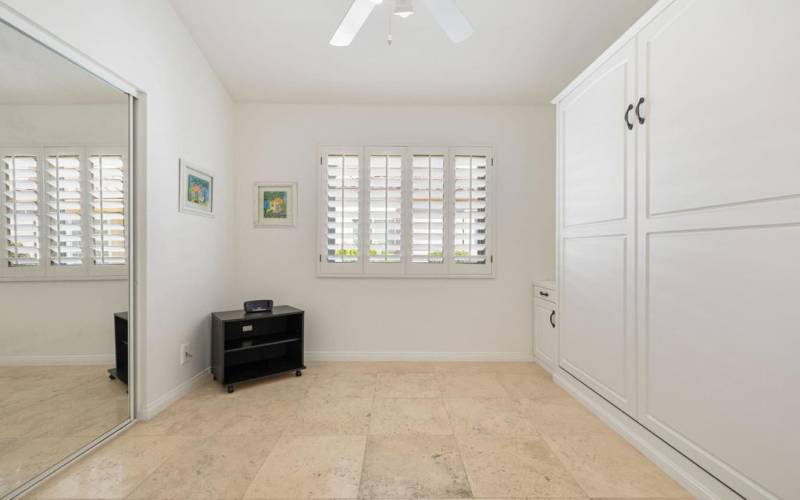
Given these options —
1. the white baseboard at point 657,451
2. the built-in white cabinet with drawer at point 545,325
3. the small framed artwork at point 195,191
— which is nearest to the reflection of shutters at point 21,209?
the small framed artwork at point 195,191

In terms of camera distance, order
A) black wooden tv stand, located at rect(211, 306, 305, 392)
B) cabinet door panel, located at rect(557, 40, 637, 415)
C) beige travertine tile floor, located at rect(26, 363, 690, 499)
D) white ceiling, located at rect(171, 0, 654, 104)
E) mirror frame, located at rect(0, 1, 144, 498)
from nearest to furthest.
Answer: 1. beige travertine tile floor, located at rect(26, 363, 690, 499)
2. mirror frame, located at rect(0, 1, 144, 498)
3. cabinet door panel, located at rect(557, 40, 637, 415)
4. white ceiling, located at rect(171, 0, 654, 104)
5. black wooden tv stand, located at rect(211, 306, 305, 392)

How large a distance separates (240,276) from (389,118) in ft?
6.88

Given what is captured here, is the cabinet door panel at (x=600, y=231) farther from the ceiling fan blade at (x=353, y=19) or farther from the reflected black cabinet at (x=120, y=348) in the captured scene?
the reflected black cabinet at (x=120, y=348)

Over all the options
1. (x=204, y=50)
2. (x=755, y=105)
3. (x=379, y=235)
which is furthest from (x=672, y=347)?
(x=204, y=50)

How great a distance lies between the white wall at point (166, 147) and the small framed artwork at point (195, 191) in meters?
0.06

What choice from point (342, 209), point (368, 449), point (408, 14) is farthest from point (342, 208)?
point (368, 449)

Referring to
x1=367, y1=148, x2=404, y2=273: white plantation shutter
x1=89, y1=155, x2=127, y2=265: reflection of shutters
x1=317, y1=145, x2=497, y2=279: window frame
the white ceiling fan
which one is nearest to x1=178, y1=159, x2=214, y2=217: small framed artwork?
x1=89, y1=155, x2=127, y2=265: reflection of shutters

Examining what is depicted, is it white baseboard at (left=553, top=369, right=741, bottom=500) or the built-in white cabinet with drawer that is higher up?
the built-in white cabinet with drawer

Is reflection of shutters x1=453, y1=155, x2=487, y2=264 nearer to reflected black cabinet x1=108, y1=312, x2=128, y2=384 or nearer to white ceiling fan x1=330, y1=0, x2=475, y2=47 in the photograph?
white ceiling fan x1=330, y1=0, x2=475, y2=47

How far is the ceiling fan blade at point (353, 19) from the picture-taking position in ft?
5.67

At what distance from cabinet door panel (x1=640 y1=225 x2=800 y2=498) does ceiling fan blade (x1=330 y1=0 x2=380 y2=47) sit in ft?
6.07

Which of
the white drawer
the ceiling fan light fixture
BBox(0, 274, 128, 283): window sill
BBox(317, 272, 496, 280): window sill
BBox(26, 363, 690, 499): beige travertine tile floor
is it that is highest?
the ceiling fan light fixture

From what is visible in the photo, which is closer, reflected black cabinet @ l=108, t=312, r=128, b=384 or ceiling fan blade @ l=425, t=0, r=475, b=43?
ceiling fan blade @ l=425, t=0, r=475, b=43

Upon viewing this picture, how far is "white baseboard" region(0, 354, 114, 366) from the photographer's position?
1510 millimetres
